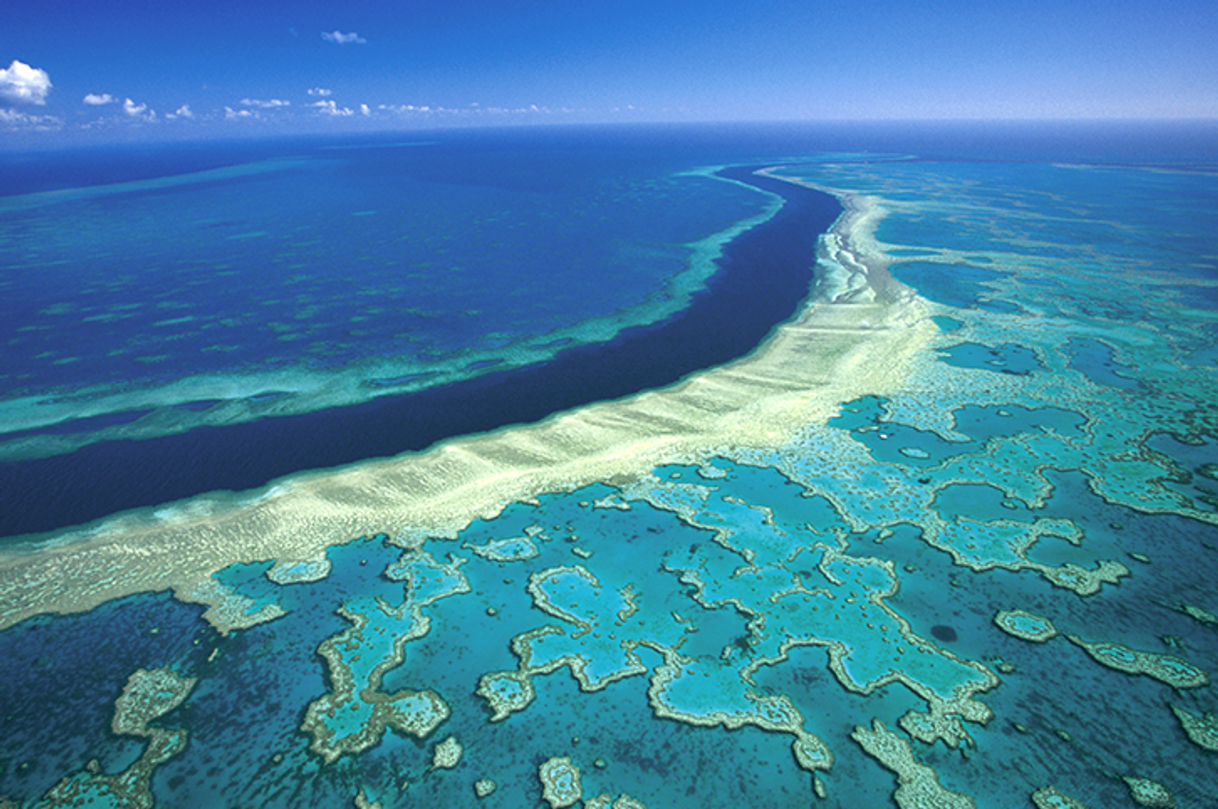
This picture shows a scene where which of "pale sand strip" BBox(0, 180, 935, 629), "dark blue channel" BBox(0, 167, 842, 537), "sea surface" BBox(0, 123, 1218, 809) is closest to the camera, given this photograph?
"sea surface" BBox(0, 123, 1218, 809)

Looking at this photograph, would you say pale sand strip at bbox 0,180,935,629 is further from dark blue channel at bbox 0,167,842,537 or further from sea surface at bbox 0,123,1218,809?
dark blue channel at bbox 0,167,842,537

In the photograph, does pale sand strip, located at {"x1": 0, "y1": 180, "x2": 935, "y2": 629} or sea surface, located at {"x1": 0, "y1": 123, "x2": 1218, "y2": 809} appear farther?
pale sand strip, located at {"x1": 0, "y1": 180, "x2": 935, "y2": 629}

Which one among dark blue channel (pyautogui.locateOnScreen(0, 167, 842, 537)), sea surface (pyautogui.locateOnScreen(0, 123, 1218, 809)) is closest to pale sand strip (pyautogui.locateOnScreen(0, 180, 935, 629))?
sea surface (pyautogui.locateOnScreen(0, 123, 1218, 809))

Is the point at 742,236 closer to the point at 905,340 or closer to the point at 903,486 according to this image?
the point at 905,340

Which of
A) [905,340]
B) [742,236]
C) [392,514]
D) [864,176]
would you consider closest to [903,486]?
[905,340]

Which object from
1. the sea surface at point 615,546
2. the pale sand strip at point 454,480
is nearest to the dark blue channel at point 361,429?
the sea surface at point 615,546

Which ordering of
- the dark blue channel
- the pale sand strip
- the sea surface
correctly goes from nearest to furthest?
the sea surface → the pale sand strip → the dark blue channel

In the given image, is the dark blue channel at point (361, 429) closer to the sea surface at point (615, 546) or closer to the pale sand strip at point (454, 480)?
the sea surface at point (615, 546)
